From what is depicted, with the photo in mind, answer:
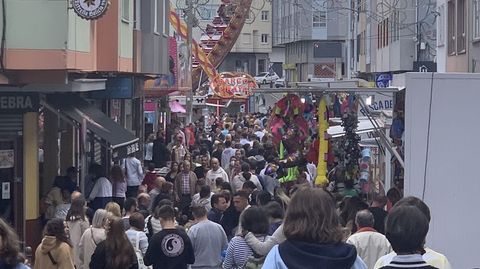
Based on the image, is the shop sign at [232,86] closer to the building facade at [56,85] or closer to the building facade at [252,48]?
the building facade at [56,85]

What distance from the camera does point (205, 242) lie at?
12305 millimetres

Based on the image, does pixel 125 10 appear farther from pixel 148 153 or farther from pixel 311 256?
pixel 311 256

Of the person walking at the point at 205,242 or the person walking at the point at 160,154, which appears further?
the person walking at the point at 160,154

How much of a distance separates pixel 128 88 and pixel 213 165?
274 cm

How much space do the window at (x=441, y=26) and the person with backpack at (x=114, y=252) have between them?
86.4 feet

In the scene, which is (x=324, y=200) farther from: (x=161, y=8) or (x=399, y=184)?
(x=161, y=8)

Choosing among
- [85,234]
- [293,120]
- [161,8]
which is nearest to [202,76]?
[161,8]

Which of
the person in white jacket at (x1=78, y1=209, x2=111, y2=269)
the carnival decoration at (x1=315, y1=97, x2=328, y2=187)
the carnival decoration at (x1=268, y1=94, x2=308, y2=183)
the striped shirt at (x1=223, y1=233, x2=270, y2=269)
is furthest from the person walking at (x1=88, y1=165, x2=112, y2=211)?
the striped shirt at (x1=223, y1=233, x2=270, y2=269)

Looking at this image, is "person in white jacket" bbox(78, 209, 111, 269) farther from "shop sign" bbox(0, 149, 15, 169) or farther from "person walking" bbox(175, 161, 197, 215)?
"person walking" bbox(175, 161, 197, 215)

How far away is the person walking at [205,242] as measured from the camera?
1231cm

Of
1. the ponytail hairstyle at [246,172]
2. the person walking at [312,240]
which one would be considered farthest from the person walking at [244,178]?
the person walking at [312,240]

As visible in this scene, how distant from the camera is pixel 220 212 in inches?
579

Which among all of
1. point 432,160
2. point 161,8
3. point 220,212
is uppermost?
point 161,8

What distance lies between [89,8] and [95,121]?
13.1ft
